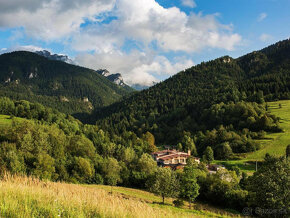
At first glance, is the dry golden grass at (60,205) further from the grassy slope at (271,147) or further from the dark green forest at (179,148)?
the grassy slope at (271,147)

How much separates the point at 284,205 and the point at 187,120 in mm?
126572

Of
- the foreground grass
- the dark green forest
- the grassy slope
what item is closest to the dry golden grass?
the foreground grass

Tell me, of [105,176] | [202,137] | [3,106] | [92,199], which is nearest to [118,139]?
[202,137]

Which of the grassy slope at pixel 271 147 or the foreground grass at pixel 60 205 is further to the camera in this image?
the grassy slope at pixel 271 147

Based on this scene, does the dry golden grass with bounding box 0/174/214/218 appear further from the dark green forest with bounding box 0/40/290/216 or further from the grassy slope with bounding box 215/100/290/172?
the grassy slope with bounding box 215/100/290/172

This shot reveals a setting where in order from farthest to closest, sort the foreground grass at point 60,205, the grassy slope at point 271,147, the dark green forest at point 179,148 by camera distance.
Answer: the grassy slope at point 271,147 → the dark green forest at point 179,148 → the foreground grass at point 60,205

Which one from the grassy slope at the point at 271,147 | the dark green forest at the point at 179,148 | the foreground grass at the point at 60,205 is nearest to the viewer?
the foreground grass at the point at 60,205

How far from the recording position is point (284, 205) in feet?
66.4

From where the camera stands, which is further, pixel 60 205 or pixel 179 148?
pixel 179 148

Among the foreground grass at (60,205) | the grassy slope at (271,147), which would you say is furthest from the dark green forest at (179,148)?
the foreground grass at (60,205)

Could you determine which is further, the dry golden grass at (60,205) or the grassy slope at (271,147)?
the grassy slope at (271,147)

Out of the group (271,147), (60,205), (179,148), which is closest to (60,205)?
(60,205)

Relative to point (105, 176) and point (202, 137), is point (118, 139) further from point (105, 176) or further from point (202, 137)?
point (105, 176)

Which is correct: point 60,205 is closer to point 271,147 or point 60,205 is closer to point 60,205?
point 60,205
